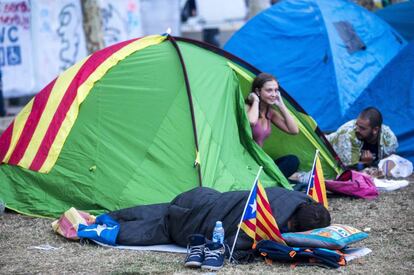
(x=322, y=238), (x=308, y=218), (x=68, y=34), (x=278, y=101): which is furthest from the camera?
(x=68, y=34)

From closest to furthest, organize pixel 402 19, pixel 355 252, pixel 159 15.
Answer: pixel 355 252 → pixel 402 19 → pixel 159 15

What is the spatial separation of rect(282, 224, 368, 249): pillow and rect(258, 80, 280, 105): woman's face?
86.7 inches

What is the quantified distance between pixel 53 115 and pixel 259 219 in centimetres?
258

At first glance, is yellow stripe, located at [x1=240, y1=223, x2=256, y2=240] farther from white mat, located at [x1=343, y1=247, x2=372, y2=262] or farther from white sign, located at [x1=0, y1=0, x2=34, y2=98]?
white sign, located at [x1=0, y1=0, x2=34, y2=98]

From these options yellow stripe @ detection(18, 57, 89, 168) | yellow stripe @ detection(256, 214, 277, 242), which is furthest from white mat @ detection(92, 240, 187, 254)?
yellow stripe @ detection(18, 57, 89, 168)

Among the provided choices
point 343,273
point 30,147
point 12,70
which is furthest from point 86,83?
point 12,70

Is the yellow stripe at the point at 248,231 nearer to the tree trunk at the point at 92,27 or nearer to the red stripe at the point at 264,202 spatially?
the red stripe at the point at 264,202

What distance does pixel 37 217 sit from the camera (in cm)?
695

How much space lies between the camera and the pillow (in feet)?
18.0

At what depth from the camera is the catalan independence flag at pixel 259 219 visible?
18.0ft

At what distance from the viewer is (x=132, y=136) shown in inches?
279

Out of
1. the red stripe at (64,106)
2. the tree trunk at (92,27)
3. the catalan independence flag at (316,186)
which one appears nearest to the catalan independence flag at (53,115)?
the red stripe at (64,106)

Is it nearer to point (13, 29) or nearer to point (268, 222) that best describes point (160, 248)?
point (268, 222)

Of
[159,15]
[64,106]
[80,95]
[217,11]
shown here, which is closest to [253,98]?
[80,95]
